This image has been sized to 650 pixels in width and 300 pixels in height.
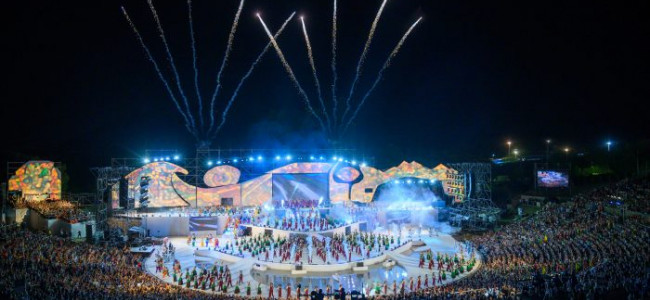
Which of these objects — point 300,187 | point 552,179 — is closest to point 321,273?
point 300,187

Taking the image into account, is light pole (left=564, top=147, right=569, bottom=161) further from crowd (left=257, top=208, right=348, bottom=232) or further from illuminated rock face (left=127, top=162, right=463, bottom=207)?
crowd (left=257, top=208, right=348, bottom=232)

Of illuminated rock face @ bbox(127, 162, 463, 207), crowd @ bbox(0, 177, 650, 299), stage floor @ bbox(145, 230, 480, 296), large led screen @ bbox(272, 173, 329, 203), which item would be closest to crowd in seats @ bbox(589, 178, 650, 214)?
crowd @ bbox(0, 177, 650, 299)

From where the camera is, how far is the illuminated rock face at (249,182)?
117 ft

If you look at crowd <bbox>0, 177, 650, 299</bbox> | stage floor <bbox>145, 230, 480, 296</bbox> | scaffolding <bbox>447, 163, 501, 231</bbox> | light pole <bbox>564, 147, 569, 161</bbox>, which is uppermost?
light pole <bbox>564, 147, 569, 161</bbox>

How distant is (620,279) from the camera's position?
52.2 feet

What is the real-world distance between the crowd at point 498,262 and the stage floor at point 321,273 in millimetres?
903

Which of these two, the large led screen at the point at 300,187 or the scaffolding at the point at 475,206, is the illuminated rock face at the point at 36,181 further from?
the scaffolding at the point at 475,206

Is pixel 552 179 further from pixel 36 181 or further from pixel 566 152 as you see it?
pixel 36 181

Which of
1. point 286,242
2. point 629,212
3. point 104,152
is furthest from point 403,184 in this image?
point 104,152

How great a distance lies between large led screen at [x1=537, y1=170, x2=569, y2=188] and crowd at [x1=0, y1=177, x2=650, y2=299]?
6.39m

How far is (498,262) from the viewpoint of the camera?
23.4m

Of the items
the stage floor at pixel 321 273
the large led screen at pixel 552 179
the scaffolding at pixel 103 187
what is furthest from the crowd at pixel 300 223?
the large led screen at pixel 552 179

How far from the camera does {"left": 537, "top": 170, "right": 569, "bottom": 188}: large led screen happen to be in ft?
128

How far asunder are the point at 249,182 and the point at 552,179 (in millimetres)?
25696
